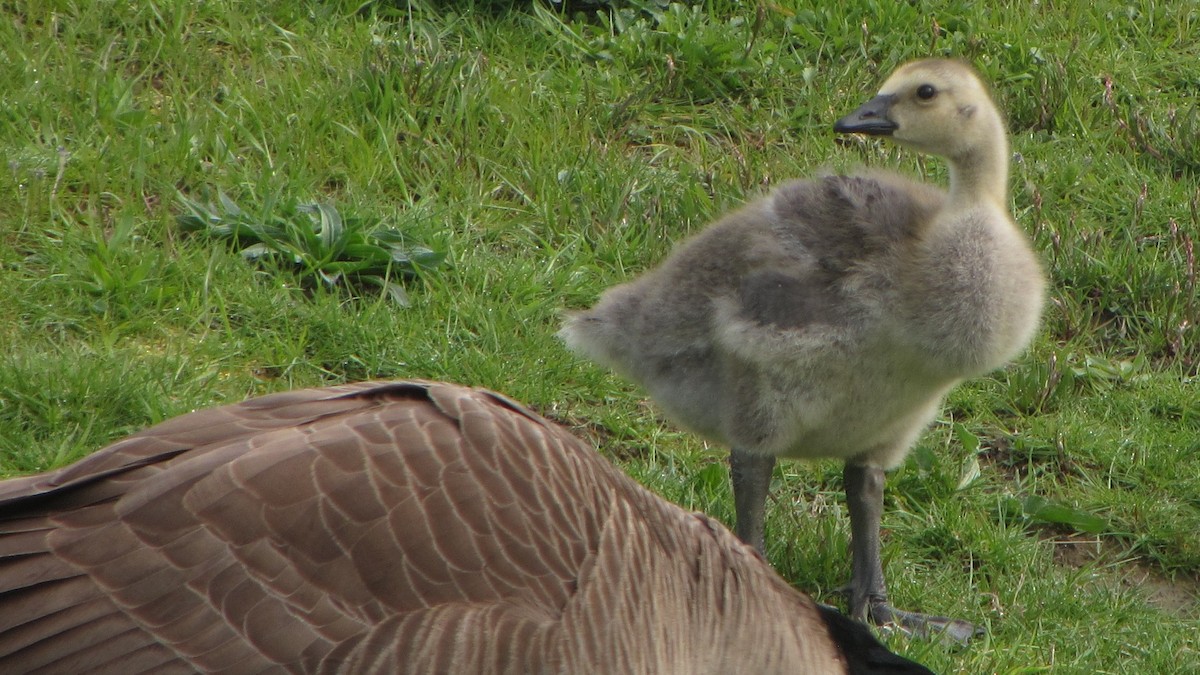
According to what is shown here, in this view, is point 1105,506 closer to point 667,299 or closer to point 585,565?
point 667,299

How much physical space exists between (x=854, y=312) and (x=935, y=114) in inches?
27.5

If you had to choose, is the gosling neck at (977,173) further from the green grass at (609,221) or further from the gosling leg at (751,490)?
the green grass at (609,221)

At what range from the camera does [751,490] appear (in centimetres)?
438

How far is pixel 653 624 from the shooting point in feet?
10.8

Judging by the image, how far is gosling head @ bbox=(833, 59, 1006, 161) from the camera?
14.5ft

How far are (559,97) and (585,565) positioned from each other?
3368 millimetres

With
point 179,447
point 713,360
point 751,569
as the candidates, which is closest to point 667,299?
point 713,360

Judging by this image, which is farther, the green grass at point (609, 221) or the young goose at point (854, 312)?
the green grass at point (609, 221)

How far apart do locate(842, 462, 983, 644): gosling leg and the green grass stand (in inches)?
5.5

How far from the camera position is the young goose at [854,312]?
4164mm

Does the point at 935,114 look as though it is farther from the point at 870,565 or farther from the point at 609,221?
the point at 609,221

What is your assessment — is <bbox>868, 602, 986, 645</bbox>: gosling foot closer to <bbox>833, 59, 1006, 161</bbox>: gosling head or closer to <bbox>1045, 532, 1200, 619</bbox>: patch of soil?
<bbox>1045, 532, 1200, 619</bbox>: patch of soil

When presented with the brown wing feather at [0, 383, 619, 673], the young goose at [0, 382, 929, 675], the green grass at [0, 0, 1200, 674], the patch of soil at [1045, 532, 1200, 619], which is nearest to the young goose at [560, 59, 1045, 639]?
the green grass at [0, 0, 1200, 674]

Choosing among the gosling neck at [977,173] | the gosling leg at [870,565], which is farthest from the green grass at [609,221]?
the gosling neck at [977,173]
